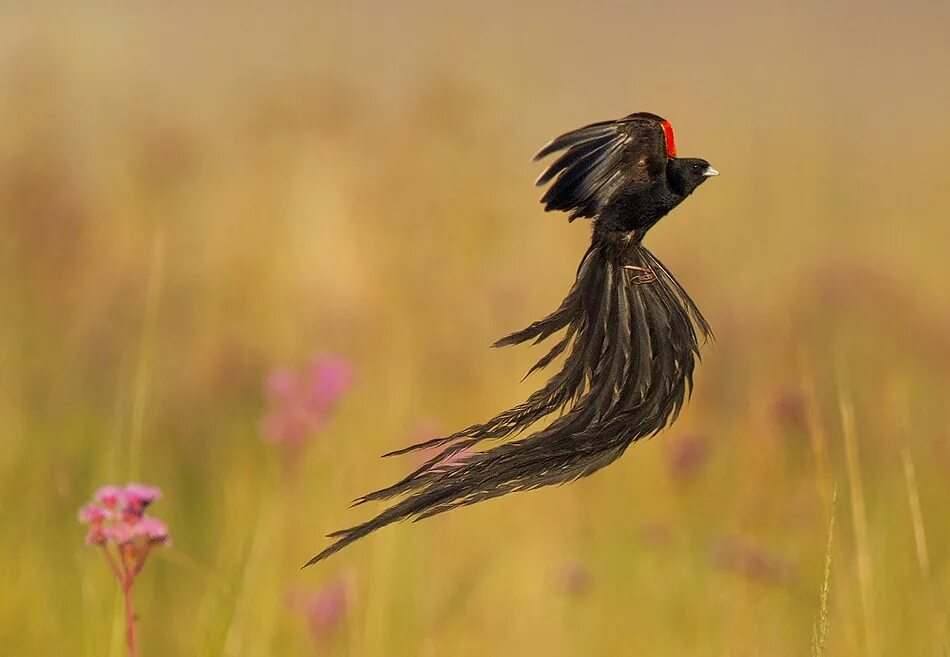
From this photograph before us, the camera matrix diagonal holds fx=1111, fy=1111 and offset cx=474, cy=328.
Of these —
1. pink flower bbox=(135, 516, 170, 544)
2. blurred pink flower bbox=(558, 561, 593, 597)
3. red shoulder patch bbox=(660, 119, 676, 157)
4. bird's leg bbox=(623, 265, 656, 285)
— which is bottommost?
blurred pink flower bbox=(558, 561, 593, 597)

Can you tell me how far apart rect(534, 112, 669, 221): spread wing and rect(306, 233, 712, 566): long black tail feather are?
38mm

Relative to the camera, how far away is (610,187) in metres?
0.94

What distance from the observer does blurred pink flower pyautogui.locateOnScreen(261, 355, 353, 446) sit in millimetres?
1725

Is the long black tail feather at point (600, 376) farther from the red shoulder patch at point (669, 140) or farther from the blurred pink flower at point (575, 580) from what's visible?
the blurred pink flower at point (575, 580)

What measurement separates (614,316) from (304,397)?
939 mm

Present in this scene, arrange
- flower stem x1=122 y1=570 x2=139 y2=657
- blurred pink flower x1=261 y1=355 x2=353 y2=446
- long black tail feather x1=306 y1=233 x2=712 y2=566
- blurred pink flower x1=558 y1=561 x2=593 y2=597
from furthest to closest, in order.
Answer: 1. blurred pink flower x1=558 y1=561 x2=593 y2=597
2. blurred pink flower x1=261 y1=355 x2=353 y2=446
3. flower stem x1=122 y1=570 x2=139 y2=657
4. long black tail feather x1=306 y1=233 x2=712 y2=566

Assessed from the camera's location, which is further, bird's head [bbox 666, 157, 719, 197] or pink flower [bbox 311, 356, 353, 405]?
pink flower [bbox 311, 356, 353, 405]

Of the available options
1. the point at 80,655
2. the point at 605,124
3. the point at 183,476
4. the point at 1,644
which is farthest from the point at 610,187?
the point at 183,476

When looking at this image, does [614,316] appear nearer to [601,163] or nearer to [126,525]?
[601,163]

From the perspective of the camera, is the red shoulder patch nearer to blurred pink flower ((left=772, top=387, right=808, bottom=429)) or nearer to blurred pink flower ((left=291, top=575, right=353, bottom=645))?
blurred pink flower ((left=772, top=387, right=808, bottom=429))

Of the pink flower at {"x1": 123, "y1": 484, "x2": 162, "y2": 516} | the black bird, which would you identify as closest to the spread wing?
the black bird

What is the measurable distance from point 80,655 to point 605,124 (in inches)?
42.8

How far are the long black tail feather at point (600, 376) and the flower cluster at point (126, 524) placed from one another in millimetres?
344

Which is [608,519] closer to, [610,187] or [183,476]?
[183,476]
